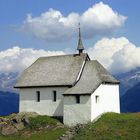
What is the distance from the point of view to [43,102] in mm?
73250

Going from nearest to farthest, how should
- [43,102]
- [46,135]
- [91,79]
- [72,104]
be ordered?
1. [46,135]
2. [72,104]
3. [91,79]
4. [43,102]

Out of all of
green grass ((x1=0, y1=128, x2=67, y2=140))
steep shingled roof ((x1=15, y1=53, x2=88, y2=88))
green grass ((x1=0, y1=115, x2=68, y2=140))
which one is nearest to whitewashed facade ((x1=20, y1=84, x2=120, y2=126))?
steep shingled roof ((x1=15, y1=53, x2=88, y2=88))

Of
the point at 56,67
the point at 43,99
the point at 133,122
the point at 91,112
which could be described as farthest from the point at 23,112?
the point at 133,122

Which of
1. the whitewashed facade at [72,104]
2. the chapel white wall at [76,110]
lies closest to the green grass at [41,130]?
the chapel white wall at [76,110]

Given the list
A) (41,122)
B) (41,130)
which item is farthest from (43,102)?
(41,130)

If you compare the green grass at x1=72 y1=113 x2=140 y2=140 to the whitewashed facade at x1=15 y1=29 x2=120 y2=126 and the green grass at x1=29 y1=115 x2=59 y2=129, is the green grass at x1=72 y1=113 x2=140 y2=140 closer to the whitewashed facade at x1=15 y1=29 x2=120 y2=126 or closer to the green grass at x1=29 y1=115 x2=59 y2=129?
the whitewashed facade at x1=15 y1=29 x2=120 y2=126

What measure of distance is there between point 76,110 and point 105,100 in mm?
5807

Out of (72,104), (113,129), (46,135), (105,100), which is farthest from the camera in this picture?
(105,100)

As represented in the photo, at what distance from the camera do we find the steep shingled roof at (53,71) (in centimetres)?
7106

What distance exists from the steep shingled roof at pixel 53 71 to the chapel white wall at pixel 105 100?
5.39 metres

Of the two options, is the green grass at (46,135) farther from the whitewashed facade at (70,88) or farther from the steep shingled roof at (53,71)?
the steep shingled roof at (53,71)

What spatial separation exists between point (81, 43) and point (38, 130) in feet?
63.1

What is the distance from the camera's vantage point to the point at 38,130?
6650 cm

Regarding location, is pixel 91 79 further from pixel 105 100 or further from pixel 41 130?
pixel 41 130
